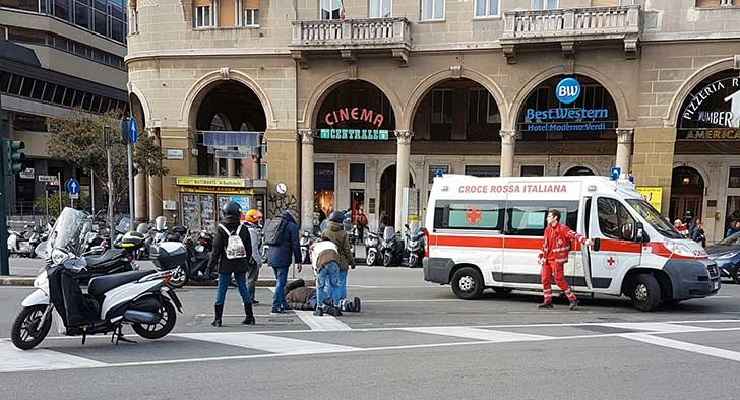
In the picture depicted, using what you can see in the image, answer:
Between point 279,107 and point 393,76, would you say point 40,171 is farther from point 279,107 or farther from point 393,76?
point 393,76

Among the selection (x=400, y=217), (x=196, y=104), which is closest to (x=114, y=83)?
(x=196, y=104)

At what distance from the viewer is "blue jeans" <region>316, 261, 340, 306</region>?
340 inches

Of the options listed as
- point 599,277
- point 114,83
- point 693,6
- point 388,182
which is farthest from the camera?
point 114,83

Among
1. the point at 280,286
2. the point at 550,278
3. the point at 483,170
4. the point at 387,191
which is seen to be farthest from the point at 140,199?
the point at 550,278

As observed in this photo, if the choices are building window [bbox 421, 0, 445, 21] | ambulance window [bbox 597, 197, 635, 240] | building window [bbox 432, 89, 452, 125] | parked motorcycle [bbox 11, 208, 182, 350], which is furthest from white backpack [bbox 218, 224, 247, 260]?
building window [bbox 432, 89, 452, 125]

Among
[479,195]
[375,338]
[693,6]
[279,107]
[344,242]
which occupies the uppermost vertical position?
[693,6]

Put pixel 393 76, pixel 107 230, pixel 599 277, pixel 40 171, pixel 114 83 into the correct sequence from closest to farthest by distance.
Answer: pixel 599 277 < pixel 107 230 < pixel 393 76 < pixel 40 171 < pixel 114 83

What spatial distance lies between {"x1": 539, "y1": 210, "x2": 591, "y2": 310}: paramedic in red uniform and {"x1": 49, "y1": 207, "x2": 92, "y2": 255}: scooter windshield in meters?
7.34

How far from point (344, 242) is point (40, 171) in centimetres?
4394

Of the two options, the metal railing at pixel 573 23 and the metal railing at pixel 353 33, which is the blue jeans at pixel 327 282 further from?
the metal railing at pixel 573 23

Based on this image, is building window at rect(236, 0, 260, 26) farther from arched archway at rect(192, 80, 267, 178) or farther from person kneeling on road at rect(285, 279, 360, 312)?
person kneeling on road at rect(285, 279, 360, 312)

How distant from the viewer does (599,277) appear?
9.77 meters

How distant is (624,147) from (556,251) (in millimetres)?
A: 13170

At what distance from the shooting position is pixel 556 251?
30.9 ft
